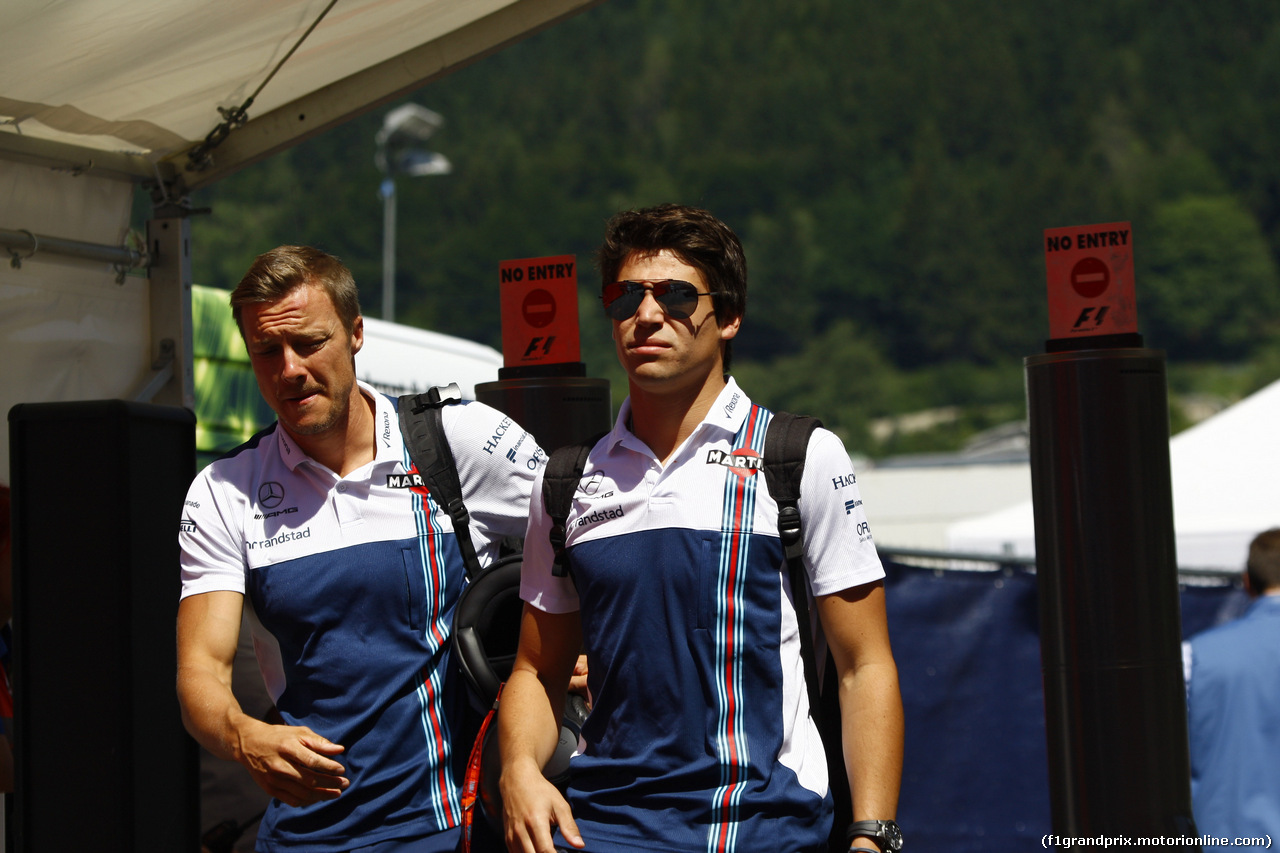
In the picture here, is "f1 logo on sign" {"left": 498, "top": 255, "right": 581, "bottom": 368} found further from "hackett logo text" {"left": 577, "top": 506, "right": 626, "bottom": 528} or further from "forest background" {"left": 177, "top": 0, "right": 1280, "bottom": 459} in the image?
"forest background" {"left": 177, "top": 0, "right": 1280, "bottom": 459}

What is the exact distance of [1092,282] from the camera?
3740 millimetres

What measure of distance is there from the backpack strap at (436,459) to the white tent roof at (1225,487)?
5499mm

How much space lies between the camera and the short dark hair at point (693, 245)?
2.55 metres

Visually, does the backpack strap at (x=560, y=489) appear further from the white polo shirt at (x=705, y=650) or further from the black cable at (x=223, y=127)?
the black cable at (x=223, y=127)

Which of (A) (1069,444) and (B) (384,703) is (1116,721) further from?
(B) (384,703)

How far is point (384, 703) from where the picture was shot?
271 cm

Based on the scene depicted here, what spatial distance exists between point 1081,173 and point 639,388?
99276 mm

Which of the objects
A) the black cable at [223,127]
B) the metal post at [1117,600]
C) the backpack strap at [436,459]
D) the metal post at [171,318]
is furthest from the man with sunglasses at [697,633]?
the metal post at [171,318]

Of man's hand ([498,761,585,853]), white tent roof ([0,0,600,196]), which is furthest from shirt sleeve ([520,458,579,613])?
white tent roof ([0,0,600,196])

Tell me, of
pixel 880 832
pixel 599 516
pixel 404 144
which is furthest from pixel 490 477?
pixel 404 144

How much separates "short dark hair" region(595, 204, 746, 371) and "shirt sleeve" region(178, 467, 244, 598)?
2.99 feet

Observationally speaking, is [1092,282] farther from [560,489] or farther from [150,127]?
[150,127]

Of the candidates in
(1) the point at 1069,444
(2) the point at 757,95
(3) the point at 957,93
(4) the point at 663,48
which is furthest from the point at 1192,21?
(1) the point at 1069,444

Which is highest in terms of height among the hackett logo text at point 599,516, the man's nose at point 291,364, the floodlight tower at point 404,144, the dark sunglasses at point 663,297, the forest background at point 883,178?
the forest background at point 883,178
